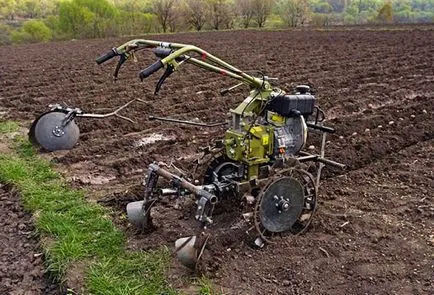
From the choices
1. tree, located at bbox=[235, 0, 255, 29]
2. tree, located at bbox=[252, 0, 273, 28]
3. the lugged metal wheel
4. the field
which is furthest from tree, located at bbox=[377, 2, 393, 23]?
the lugged metal wheel

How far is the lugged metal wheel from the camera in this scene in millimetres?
4617

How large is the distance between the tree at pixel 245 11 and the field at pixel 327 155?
93.0 feet

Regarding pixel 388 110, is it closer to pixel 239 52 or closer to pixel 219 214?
pixel 219 214

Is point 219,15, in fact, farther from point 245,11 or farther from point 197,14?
point 245,11

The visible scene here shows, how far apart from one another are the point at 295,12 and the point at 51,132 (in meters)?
40.4

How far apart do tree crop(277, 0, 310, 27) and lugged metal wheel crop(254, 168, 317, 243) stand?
137 feet

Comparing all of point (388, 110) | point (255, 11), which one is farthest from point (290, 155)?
point (255, 11)

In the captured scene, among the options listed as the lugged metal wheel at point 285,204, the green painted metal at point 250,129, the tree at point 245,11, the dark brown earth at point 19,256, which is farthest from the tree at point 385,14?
the dark brown earth at point 19,256

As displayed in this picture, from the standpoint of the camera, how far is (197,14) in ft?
133

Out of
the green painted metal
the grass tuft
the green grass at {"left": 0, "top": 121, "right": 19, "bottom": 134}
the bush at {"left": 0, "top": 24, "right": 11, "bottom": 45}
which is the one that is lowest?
the bush at {"left": 0, "top": 24, "right": 11, "bottom": 45}

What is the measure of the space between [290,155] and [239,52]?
50.1 ft

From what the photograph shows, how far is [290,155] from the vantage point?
515cm

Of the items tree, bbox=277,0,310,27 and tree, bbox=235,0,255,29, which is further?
tree, bbox=277,0,310,27

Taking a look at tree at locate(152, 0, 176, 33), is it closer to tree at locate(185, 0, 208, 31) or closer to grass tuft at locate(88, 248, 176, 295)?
tree at locate(185, 0, 208, 31)
